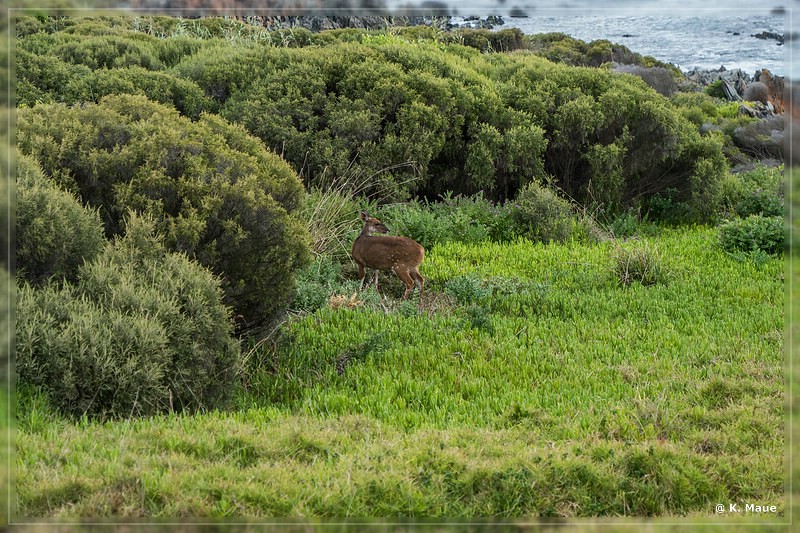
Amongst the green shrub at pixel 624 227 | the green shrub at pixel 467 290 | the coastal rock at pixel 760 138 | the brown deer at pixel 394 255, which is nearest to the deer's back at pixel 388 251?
the brown deer at pixel 394 255

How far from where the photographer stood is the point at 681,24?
4.23 m

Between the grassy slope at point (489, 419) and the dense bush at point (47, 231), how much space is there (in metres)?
1.16

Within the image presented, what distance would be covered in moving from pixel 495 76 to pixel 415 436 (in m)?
9.88

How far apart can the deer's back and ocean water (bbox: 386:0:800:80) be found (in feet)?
10.1

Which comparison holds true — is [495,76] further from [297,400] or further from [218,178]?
[297,400]

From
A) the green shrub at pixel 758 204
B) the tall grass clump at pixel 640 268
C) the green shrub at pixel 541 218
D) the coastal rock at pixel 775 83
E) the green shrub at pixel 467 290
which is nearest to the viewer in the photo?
the coastal rock at pixel 775 83

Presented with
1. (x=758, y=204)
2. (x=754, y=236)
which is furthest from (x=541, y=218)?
(x=758, y=204)

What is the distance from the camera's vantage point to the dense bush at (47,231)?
5.02m

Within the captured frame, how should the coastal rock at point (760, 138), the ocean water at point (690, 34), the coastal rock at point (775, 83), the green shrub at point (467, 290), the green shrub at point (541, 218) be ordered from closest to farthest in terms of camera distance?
the ocean water at point (690, 34) → the coastal rock at point (775, 83) → the green shrub at point (467, 290) → the green shrub at point (541, 218) → the coastal rock at point (760, 138)

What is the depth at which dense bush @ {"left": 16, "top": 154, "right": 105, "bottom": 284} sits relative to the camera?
16.5 feet

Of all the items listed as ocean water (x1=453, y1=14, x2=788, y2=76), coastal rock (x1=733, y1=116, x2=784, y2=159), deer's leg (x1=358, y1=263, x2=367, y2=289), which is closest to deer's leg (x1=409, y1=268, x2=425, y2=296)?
deer's leg (x1=358, y1=263, x2=367, y2=289)

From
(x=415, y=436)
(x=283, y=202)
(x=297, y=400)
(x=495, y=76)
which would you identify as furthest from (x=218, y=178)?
(x=495, y=76)

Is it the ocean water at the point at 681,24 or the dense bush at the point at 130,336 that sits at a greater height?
the ocean water at the point at 681,24

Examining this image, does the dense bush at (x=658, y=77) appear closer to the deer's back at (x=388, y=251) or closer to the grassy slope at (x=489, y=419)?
the grassy slope at (x=489, y=419)
